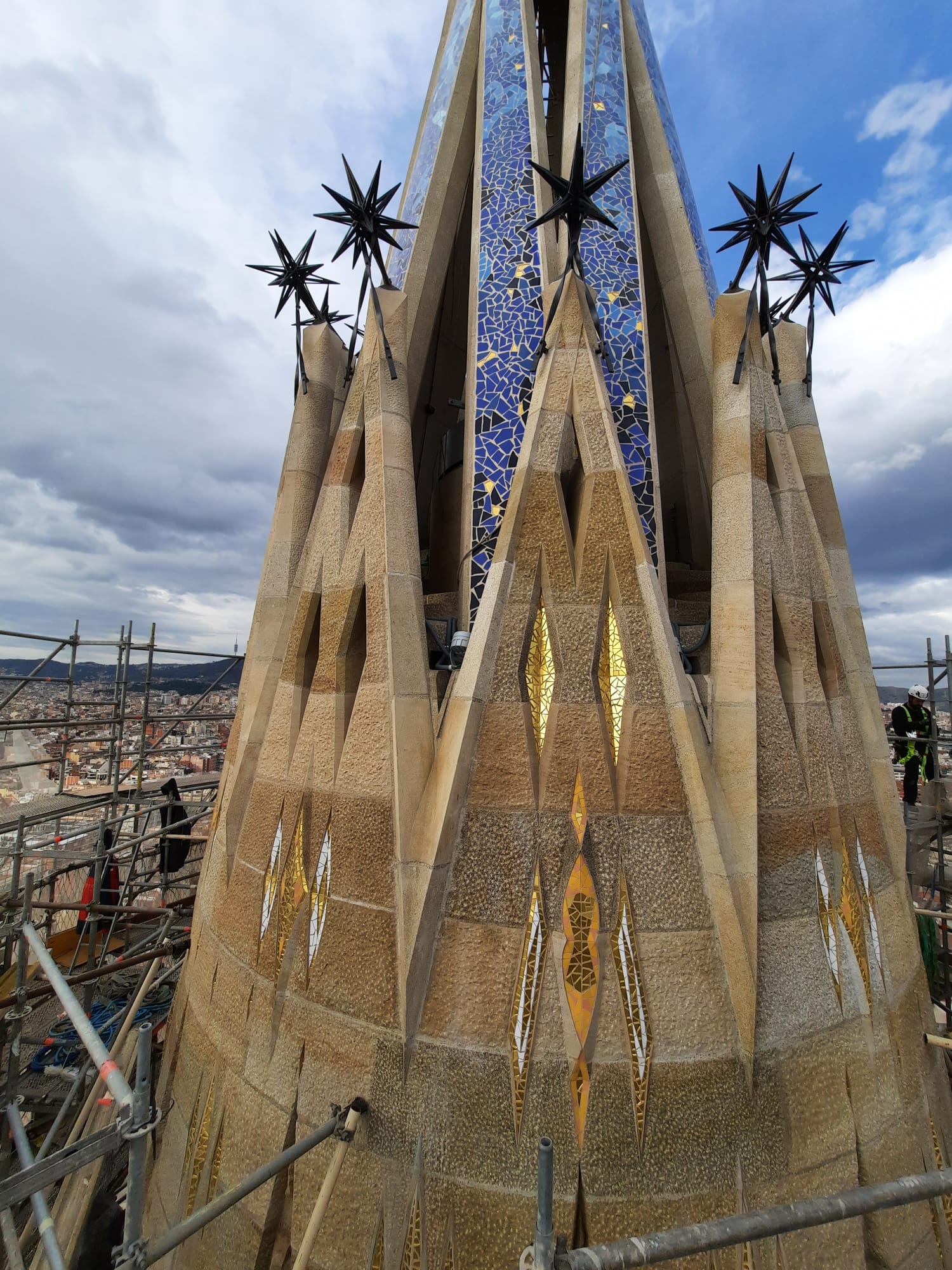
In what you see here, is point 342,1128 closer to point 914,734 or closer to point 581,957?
point 581,957

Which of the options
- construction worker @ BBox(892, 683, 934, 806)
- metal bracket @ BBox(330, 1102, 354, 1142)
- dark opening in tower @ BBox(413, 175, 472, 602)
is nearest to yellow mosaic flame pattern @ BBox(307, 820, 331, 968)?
metal bracket @ BBox(330, 1102, 354, 1142)

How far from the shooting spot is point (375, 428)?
15.4 feet

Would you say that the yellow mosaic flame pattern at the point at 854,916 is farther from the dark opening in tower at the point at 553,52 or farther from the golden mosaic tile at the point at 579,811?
the dark opening in tower at the point at 553,52

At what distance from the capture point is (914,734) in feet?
26.4

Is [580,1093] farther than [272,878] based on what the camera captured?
No

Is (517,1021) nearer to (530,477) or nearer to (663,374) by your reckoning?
(530,477)

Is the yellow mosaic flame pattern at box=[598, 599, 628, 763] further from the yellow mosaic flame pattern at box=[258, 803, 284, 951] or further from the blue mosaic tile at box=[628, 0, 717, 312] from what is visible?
the blue mosaic tile at box=[628, 0, 717, 312]

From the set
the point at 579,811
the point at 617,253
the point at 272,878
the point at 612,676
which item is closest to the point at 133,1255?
the point at 272,878

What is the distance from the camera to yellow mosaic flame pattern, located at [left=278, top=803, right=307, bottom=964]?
13.0 feet

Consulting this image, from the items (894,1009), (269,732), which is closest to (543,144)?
(269,732)

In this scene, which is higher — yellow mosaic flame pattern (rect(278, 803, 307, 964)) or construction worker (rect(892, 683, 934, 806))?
construction worker (rect(892, 683, 934, 806))

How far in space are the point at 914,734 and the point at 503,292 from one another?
301 inches

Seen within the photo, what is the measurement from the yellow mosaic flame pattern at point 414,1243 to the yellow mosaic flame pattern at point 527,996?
2.22ft

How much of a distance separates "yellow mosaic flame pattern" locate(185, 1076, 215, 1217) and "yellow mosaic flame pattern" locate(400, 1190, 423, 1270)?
1.56m
